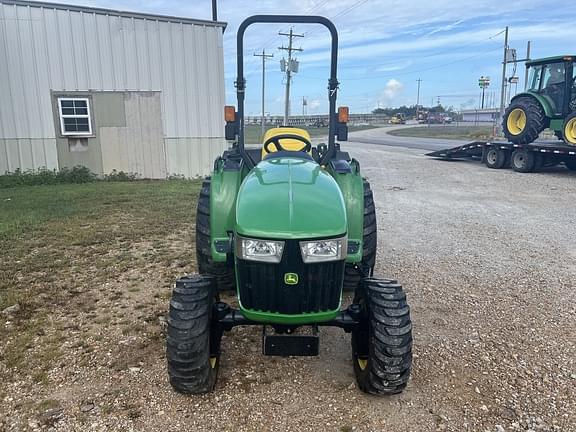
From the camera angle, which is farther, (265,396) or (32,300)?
(32,300)

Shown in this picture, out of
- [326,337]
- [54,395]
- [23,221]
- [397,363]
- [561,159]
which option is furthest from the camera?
[561,159]

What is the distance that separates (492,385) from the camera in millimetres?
3232

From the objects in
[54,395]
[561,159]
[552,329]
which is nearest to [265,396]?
[54,395]

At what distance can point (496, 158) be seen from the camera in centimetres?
1528

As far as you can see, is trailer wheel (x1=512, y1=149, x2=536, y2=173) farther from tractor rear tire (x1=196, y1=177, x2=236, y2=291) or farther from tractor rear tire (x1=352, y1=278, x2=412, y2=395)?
tractor rear tire (x1=352, y1=278, x2=412, y2=395)

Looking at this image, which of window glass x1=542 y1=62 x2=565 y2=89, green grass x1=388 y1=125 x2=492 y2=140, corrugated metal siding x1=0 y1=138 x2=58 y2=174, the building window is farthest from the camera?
green grass x1=388 y1=125 x2=492 y2=140

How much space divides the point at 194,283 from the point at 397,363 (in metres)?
1.29

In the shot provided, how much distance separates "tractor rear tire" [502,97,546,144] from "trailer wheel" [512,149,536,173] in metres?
0.43

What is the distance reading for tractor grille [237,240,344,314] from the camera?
2.67 metres

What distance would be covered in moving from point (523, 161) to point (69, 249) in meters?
12.8

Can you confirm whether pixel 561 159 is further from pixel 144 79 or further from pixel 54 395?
pixel 54 395

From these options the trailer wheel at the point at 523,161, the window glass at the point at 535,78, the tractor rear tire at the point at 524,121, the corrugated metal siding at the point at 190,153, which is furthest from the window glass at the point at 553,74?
the corrugated metal siding at the point at 190,153

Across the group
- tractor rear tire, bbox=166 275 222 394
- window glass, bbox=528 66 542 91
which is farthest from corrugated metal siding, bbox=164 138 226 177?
tractor rear tire, bbox=166 275 222 394

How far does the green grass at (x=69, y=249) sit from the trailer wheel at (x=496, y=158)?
9.77 meters
